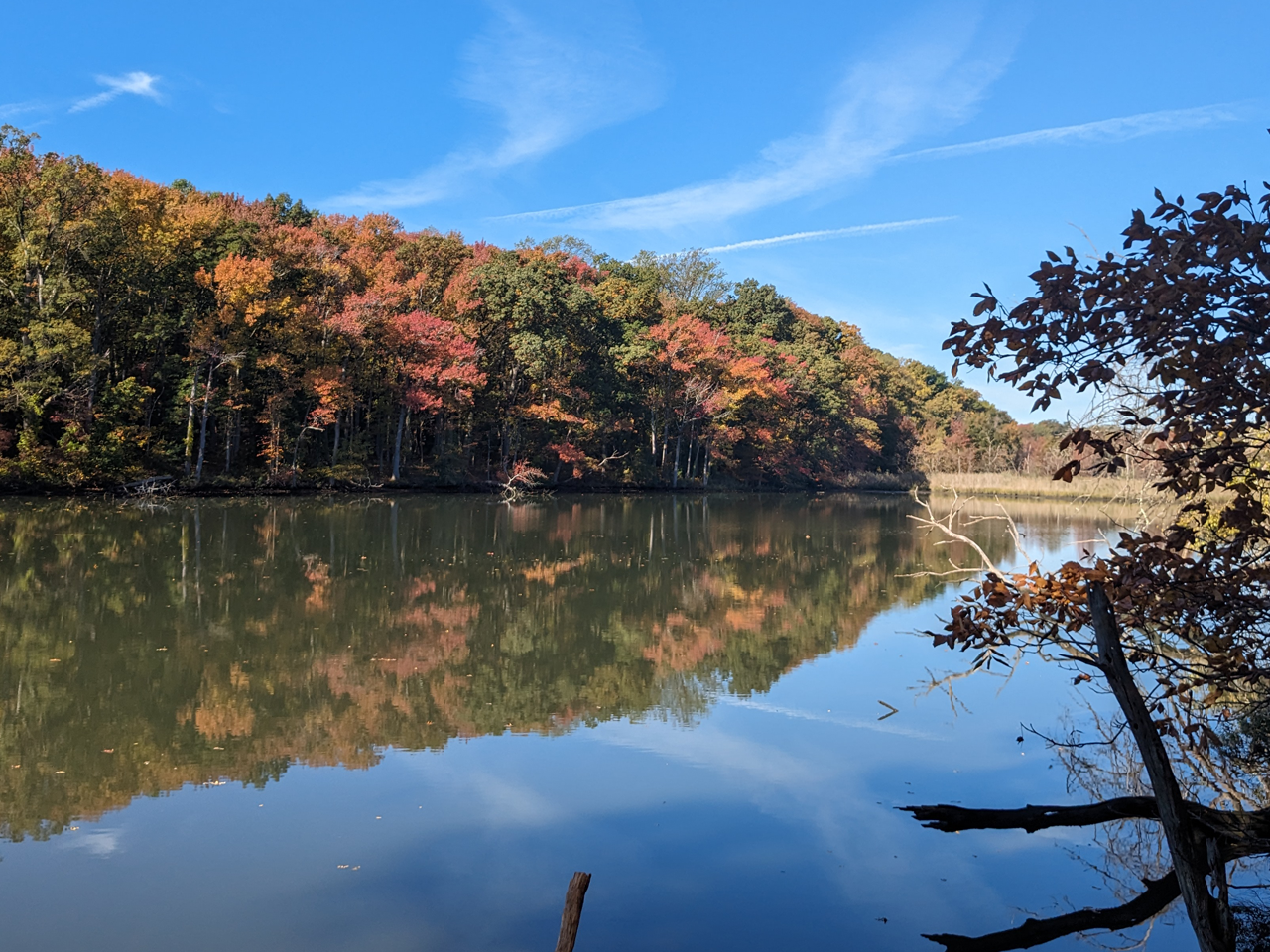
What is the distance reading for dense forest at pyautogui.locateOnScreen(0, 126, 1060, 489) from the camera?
22.4 metres

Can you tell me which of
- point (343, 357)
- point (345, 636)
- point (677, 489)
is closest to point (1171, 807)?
point (345, 636)

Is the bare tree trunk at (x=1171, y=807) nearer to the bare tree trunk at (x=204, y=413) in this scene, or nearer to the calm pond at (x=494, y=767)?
the calm pond at (x=494, y=767)

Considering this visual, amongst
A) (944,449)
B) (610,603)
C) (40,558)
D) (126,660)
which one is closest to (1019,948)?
(126,660)

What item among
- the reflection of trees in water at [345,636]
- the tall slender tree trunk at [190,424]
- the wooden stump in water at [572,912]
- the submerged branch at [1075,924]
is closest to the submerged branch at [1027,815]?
the submerged branch at [1075,924]

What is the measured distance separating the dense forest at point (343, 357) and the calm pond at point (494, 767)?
1323cm

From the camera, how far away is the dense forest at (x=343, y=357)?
22.4 metres

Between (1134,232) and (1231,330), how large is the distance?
0.45m

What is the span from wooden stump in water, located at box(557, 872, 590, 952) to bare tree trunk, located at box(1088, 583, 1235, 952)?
185cm

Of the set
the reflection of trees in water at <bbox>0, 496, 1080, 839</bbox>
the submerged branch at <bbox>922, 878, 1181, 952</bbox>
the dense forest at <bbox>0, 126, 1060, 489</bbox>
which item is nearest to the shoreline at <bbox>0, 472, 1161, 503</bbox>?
the dense forest at <bbox>0, 126, 1060, 489</bbox>

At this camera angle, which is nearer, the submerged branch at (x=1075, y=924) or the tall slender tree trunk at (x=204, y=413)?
the submerged branch at (x=1075, y=924)

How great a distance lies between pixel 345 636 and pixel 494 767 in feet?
12.3

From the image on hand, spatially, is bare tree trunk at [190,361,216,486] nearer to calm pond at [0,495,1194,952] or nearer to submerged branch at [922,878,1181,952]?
calm pond at [0,495,1194,952]

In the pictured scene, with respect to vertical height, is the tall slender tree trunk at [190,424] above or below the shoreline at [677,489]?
above

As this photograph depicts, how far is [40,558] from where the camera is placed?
40.1 feet
